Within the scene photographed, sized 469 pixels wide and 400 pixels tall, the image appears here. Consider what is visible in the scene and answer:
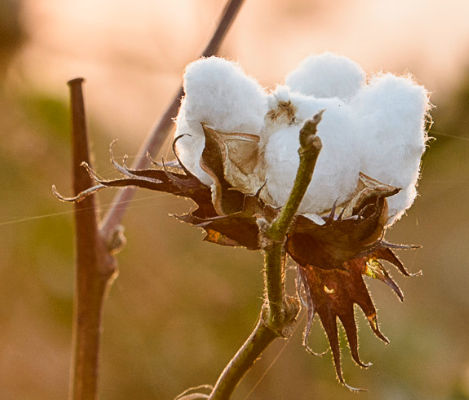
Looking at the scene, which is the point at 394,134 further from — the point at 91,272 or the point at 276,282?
the point at 91,272

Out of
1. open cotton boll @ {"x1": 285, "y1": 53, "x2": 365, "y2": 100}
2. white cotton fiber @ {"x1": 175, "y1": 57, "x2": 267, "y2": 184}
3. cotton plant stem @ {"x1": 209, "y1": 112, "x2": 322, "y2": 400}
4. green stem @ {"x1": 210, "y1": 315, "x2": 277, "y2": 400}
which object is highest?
open cotton boll @ {"x1": 285, "y1": 53, "x2": 365, "y2": 100}

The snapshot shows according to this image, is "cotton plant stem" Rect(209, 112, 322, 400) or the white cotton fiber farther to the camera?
the white cotton fiber

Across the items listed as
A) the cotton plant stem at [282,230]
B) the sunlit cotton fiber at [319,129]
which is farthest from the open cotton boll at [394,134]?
the cotton plant stem at [282,230]

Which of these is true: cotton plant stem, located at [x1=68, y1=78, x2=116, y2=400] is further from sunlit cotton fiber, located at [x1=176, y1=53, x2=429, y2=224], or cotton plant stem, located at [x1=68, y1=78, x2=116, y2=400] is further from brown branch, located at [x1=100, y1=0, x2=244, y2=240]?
sunlit cotton fiber, located at [x1=176, y1=53, x2=429, y2=224]

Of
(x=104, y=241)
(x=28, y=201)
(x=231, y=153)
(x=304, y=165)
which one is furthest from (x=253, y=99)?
(x=28, y=201)

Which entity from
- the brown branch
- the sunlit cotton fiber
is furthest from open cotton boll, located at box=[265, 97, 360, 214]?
the brown branch

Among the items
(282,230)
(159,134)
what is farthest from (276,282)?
(159,134)

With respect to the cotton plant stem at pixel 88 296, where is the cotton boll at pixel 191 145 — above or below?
above

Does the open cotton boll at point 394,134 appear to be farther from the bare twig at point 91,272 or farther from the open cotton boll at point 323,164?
the bare twig at point 91,272
